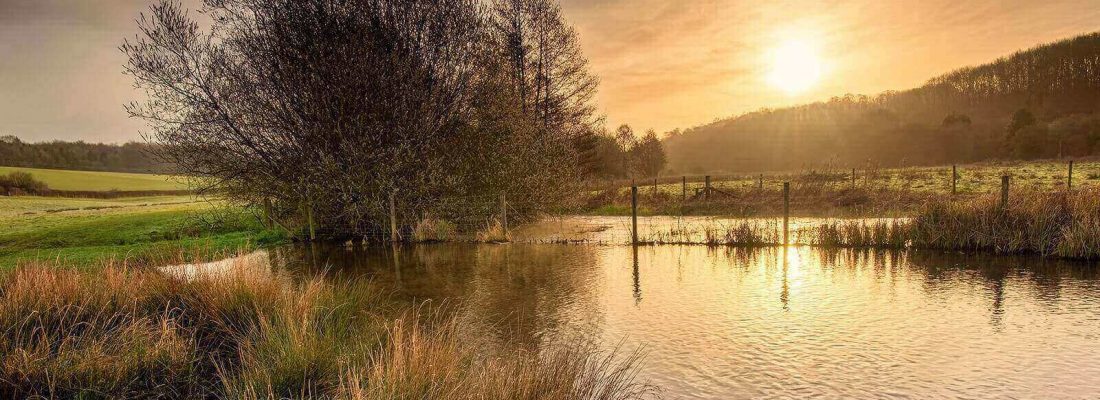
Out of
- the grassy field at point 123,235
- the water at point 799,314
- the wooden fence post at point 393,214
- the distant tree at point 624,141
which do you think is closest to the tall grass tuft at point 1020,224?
the water at point 799,314

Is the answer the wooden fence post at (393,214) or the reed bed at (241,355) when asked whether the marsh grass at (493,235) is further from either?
the reed bed at (241,355)

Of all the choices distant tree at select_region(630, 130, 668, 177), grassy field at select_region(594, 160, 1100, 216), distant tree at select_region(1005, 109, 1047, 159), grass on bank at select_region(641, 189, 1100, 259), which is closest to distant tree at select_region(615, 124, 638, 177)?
distant tree at select_region(630, 130, 668, 177)

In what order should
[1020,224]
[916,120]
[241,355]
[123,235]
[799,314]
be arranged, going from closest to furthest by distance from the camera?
[241,355] < [799,314] < [1020,224] < [123,235] < [916,120]

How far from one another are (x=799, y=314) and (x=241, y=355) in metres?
7.07

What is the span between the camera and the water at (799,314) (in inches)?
223

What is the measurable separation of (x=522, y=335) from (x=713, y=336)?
2.44 metres

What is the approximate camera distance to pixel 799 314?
8125 mm

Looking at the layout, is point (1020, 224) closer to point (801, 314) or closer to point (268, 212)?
point (801, 314)

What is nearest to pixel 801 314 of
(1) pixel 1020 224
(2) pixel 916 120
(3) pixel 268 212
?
(1) pixel 1020 224

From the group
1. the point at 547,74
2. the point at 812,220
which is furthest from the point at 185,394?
the point at 547,74

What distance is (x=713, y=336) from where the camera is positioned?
715 centimetres

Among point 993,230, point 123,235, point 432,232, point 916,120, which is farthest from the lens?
point 916,120

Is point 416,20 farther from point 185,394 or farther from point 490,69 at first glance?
point 185,394

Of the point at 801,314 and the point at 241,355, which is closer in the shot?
the point at 241,355
